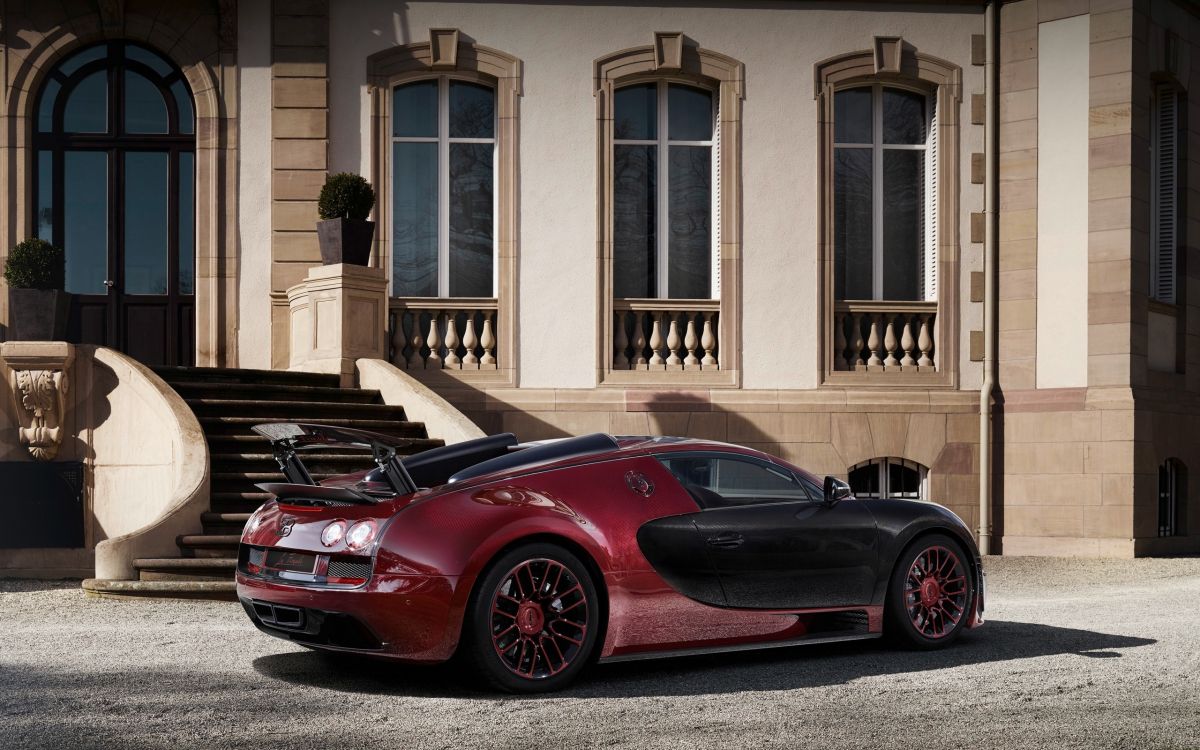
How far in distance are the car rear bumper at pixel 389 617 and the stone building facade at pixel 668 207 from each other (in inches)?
382

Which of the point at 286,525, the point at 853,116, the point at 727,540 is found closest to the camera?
the point at 286,525

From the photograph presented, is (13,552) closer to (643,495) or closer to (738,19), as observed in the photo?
(643,495)

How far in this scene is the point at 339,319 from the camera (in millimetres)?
14898

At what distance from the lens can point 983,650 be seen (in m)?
8.05

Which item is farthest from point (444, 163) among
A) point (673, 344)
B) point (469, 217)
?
point (673, 344)

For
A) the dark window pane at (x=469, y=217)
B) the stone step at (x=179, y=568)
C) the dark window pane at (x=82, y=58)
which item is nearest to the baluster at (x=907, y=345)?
the dark window pane at (x=469, y=217)

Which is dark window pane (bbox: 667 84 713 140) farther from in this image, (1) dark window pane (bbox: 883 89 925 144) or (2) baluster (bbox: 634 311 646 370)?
(2) baluster (bbox: 634 311 646 370)

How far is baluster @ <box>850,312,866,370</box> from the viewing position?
16.9 m

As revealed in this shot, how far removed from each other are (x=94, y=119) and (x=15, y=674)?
11.1 m

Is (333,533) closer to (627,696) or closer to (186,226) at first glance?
(627,696)

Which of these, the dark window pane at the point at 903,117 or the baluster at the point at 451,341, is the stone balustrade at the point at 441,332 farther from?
the dark window pane at the point at 903,117

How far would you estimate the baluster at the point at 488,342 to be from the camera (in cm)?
1650

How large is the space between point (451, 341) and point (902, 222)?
5.70 m

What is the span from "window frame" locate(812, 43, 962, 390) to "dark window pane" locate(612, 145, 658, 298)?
2.00m
